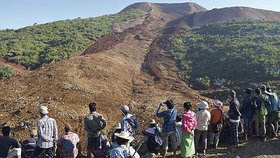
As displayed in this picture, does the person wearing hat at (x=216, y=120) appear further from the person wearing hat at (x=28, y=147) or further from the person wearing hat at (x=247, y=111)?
the person wearing hat at (x=28, y=147)

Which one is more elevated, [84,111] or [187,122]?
[187,122]

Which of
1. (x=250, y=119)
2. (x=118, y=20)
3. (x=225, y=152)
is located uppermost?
(x=118, y=20)

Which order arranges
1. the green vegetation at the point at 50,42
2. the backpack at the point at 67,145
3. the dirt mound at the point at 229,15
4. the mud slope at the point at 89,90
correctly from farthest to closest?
the dirt mound at the point at 229,15 → the green vegetation at the point at 50,42 → the mud slope at the point at 89,90 → the backpack at the point at 67,145

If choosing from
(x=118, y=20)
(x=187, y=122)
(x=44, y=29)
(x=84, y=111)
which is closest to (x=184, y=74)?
(x=84, y=111)

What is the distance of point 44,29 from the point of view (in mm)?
44375

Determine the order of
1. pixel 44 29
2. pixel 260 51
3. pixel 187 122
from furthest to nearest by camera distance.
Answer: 1. pixel 44 29
2. pixel 260 51
3. pixel 187 122

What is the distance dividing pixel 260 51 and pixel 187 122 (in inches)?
934

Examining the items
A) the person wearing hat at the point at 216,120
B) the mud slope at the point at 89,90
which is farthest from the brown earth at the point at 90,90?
the person wearing hat at the point at 216,120

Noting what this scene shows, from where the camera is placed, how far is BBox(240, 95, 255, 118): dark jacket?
35.0ft

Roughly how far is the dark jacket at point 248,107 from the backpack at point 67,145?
16.4ft

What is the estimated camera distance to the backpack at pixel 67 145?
344 inches

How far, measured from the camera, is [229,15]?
187 ft

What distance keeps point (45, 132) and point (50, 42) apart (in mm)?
29170

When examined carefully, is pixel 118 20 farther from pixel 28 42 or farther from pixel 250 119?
pixel 250 119
